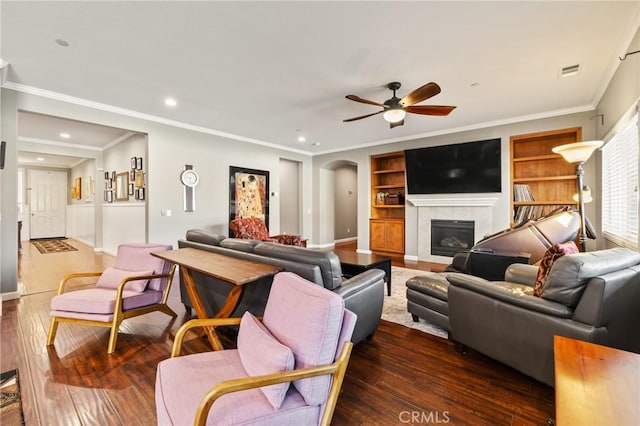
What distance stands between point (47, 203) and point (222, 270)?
36.4 feet

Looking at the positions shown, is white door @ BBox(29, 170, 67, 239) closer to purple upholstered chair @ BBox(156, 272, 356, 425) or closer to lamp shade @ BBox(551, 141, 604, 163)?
purple upholstered chair @ BBox(156, 272, 356, 425)

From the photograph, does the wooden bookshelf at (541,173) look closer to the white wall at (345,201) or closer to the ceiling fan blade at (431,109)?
the ceiling fan blade at (431,109)

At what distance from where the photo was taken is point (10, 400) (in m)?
1.74

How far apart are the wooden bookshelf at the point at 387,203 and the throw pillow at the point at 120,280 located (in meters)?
5.34

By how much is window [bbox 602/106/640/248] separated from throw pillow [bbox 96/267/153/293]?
462cm

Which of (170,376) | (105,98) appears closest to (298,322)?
(170,376)

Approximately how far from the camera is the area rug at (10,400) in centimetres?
158

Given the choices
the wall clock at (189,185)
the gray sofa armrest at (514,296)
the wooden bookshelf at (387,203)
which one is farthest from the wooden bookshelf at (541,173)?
the wall clock at (189,185)

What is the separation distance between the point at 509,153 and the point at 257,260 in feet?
16.8

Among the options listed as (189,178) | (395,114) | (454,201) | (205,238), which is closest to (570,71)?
(395,114)

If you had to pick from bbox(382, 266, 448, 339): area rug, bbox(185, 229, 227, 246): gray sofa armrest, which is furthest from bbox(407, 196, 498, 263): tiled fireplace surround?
bbox(185, 229, 227, 246): gray sofa armrest

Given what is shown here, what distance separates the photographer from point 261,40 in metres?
2.62

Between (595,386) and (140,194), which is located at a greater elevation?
(140,194)

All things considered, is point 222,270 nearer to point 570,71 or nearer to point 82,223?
point 570,71
